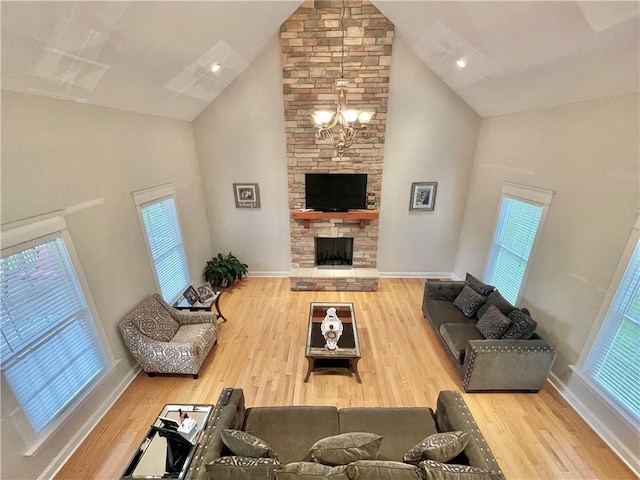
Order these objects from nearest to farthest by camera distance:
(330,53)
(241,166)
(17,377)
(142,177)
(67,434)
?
(17,377) → (67,434) → (142,177) → (330,53) → (241,166)

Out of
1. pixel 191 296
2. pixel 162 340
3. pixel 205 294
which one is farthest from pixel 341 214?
pixel 162 340

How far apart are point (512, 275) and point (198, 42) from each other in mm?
5194

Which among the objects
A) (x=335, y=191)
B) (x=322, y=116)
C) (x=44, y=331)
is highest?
(x=322, y=116)

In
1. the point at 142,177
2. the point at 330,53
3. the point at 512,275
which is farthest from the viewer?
the point at 330,53

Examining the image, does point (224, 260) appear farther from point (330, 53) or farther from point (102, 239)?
point (330, 53)

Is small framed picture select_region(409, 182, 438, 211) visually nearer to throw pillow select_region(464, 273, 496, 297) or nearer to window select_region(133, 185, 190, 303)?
throw pillow select_region(464, 273, 496, 297)

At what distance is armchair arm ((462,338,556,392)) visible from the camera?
296 centimetres

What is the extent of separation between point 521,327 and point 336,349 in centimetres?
214

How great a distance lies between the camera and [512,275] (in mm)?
4066

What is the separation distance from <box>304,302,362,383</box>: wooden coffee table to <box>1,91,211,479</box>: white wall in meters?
2.29

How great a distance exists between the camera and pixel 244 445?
1.86m

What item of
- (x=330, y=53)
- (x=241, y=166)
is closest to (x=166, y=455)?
(x=241, y=166)

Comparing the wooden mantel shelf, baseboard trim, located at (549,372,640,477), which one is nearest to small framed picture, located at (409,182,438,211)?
the wooden mantel shelf

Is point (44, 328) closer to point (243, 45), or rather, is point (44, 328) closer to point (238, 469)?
point (238, 469)
